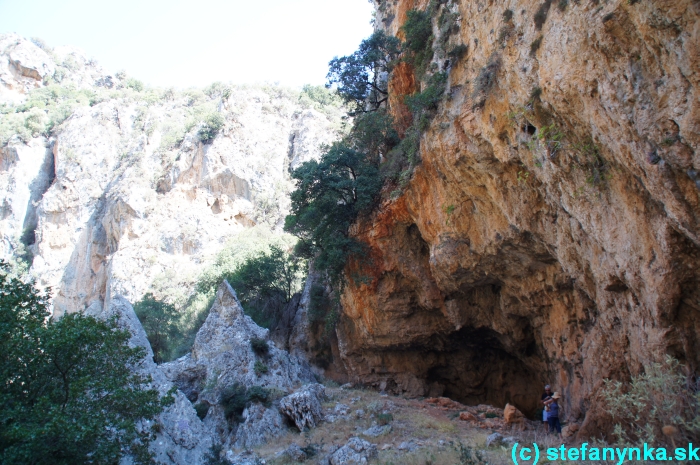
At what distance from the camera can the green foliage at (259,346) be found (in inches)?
715

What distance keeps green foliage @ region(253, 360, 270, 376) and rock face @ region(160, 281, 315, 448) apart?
3.4 inches

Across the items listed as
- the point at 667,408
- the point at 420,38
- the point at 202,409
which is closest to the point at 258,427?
the point at 202,409

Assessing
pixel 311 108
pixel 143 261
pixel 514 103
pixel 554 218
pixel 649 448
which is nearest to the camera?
pixel 649 448

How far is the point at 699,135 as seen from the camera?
20.0ft

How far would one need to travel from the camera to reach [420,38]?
16.3m

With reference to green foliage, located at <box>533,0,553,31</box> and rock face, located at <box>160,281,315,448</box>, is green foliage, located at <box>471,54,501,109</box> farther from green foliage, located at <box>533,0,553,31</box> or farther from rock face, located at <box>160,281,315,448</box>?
rock face, located at <box>160,281,315,448</box>

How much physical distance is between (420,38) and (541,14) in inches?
314

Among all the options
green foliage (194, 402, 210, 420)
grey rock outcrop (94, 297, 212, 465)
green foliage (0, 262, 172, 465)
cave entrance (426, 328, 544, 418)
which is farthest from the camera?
cave entrance (426, 328, 544, 418)

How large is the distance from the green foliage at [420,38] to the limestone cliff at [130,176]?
2907 cm

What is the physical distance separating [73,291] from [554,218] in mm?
45715

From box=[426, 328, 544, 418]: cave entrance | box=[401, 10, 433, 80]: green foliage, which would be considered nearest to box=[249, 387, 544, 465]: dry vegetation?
box=[426, 328, 544, 418]: cave entrance

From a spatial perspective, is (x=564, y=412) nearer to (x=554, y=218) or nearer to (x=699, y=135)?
(x=554, y=218)

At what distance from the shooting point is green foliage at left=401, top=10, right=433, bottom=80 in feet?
51.8

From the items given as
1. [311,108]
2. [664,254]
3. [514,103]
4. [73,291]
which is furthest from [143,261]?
[664,254]
